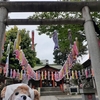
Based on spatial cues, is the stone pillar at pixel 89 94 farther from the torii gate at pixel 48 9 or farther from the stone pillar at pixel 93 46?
the torii gate at pixel 48 9

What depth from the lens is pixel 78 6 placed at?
405 centimetres

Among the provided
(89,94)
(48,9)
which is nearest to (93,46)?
(48,9)

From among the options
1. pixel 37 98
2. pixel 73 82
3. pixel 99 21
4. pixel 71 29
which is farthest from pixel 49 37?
pixel 73 82

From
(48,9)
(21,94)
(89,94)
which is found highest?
(48,9)

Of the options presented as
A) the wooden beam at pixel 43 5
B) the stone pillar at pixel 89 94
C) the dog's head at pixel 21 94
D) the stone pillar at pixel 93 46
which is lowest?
the stone pillar at pixel 89 94

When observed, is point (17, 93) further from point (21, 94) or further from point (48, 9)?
point (48, 9)

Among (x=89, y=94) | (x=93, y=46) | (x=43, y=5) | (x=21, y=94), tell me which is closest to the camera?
(x=21, y=94)

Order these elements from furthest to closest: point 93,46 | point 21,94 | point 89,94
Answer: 1. point 89,94
2. point 93,46
3. point 21,94

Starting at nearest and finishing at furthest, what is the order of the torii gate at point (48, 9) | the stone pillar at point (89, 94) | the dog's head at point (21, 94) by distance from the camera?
the dog's head at point (21, 94)
the torii gate at point (48, 9)
the stone pillar at point (89, 94)

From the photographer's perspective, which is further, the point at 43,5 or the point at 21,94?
the point at 43,5

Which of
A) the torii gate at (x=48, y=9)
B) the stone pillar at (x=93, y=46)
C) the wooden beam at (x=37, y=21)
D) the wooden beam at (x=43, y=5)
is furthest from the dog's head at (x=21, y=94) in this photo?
the wooden beam at (x=43, y=5)

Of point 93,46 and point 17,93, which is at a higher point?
point 93,46

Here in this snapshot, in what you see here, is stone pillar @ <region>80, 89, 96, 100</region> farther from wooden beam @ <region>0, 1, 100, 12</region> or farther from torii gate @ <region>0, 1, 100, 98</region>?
wooden beam @ <region>0, 1, 100, 12</region>

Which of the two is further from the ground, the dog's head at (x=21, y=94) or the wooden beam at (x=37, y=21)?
the wooden beam at (x=37, y=21)
